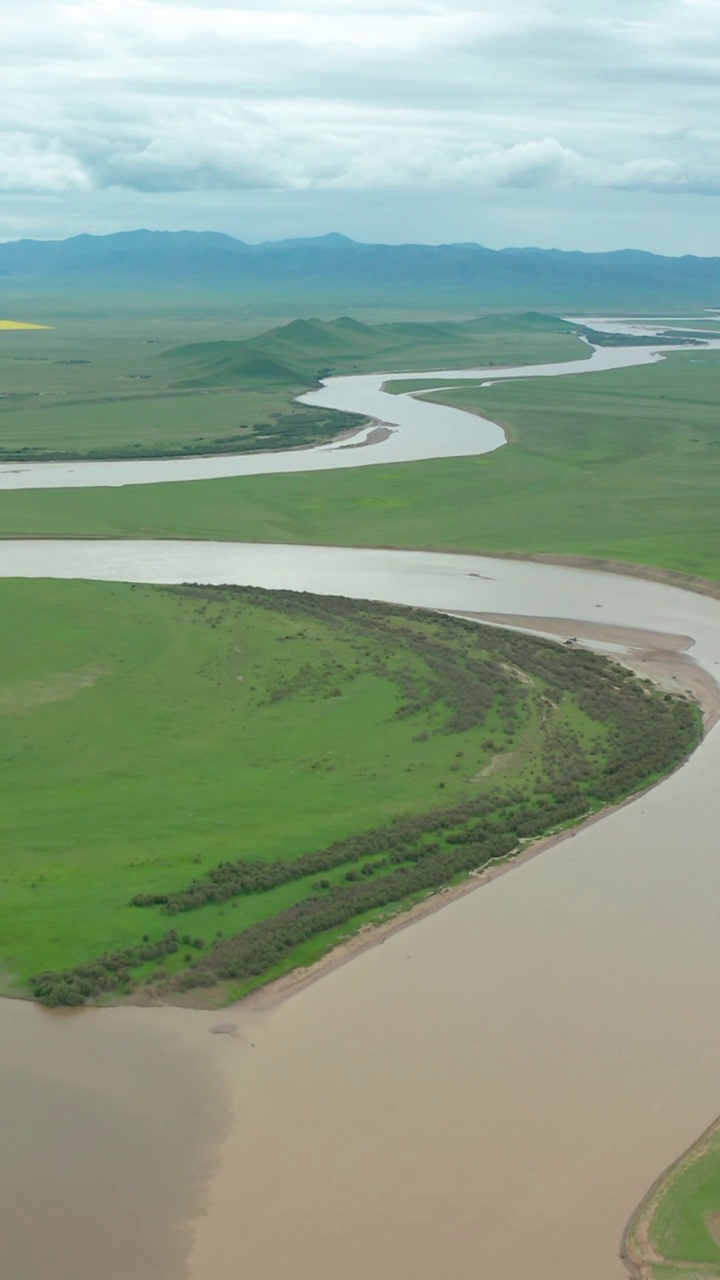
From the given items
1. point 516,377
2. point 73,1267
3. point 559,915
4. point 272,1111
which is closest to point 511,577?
point 559,915

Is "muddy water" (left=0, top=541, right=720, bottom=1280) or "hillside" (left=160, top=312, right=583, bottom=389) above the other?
"hillside" (left=160, top=312, right=583, bottom=389)

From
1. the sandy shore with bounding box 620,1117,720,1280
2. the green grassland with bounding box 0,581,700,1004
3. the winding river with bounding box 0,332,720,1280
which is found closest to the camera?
the sandy shore with bounding box 620,1117,720,1280

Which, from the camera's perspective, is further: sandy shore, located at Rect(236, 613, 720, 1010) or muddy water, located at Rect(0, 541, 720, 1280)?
sandy shore, located at Rect(236, 613, 720, 1010)

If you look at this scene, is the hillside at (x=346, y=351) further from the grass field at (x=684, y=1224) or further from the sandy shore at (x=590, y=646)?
the grass field at (x=684, y=1224)

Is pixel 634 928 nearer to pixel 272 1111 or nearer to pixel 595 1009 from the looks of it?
pixel 595 1009

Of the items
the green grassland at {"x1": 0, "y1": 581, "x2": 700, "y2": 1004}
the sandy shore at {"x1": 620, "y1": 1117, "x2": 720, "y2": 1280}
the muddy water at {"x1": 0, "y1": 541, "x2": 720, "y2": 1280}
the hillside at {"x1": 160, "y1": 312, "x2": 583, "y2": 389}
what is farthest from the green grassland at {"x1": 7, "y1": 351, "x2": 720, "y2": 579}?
the hillside at {"x1": 160, "y1": 312, "x2": 583, "y2": 389}

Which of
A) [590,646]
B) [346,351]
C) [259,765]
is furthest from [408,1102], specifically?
[346,351]

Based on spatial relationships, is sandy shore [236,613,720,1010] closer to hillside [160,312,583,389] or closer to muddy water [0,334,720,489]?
muddy water [0,334,720,489]

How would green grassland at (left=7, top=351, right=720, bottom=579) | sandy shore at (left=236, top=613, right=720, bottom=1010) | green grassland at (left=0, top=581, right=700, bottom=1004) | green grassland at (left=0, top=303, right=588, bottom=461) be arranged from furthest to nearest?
green grassland at (left=0, top=303, right=588, bottom=461), green grassland at (left=7, top=351, right=720, bottom=579), green grassland at (left=0, top=581, right=700, bottom=1004), sandy shore at (left=236, top=613, right=720, bottom=1010)

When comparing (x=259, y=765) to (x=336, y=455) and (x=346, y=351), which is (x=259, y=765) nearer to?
(x=336, y=455)
